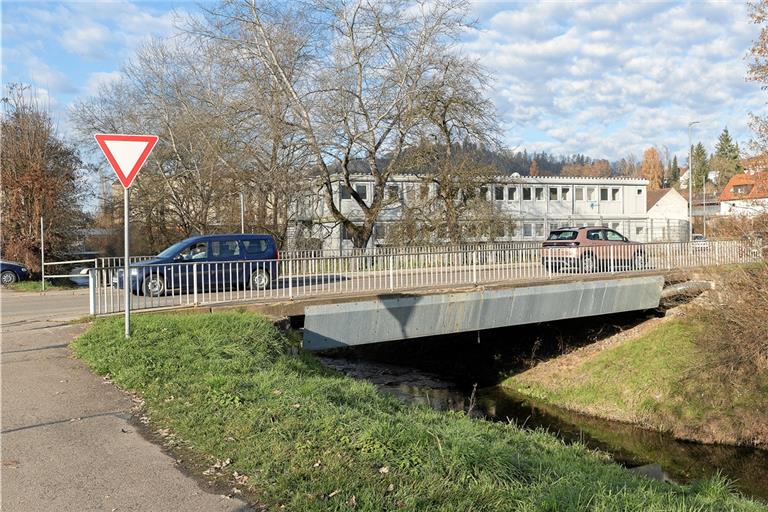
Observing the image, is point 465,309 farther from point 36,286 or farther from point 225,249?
point 36,286

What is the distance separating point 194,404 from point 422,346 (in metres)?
17.2

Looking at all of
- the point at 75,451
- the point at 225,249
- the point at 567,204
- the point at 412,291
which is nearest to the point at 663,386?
the point at 412,291

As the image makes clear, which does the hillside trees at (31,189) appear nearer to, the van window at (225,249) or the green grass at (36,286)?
A: the green grass at (36,286)

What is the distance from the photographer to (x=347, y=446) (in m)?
5.51

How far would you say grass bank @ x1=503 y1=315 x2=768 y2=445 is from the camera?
49.5 feet

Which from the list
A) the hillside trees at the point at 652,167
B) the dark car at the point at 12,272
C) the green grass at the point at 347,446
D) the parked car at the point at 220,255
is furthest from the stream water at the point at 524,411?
the hillside trees at the point at 652,167

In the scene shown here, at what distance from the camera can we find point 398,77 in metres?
26.1

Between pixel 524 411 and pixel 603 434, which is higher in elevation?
pixel 524 411

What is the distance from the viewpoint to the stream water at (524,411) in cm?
1328

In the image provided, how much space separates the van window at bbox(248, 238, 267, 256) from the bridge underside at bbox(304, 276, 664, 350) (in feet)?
18.2

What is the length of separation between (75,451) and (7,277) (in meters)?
22.0

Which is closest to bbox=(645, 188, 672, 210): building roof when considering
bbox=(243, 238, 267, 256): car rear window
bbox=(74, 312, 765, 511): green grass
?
bbox=(243, 238, 267, 256): car rear window

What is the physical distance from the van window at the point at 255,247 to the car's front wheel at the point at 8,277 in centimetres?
1214

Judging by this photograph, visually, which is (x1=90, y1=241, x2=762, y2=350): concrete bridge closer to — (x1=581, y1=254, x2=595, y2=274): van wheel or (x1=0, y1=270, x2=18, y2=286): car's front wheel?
(x1=581, y1=254, x2=595, y2=274): van wheel
